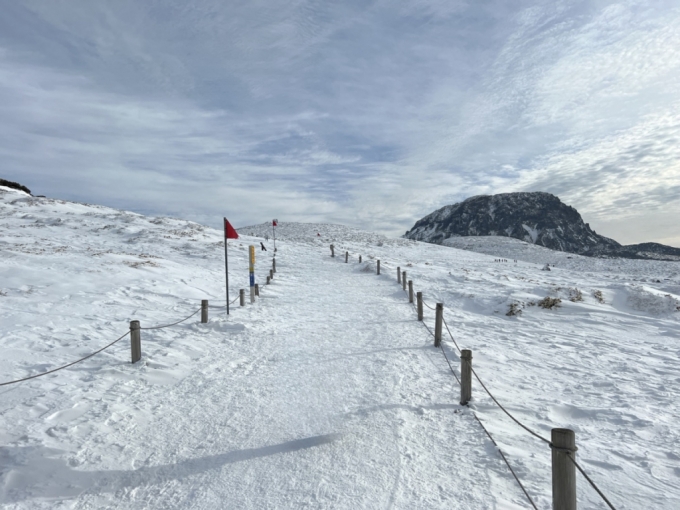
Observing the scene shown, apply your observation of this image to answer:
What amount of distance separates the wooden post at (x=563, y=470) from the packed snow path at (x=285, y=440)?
890 mm

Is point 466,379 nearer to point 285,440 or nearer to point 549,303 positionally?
point 285,440

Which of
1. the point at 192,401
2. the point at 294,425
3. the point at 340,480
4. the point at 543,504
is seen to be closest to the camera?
the point at 543,504

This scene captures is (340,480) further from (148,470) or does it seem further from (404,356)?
(404,356)

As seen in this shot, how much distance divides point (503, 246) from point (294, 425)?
67496 mm

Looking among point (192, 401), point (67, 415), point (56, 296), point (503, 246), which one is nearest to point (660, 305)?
point (192, 401)

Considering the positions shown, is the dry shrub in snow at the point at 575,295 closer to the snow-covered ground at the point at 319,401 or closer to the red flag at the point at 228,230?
the snow-covered ground at the point at 319,401

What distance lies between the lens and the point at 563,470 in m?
3.20

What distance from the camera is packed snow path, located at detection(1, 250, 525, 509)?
13.3ft

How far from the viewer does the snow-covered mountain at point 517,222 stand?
135375 millimetres

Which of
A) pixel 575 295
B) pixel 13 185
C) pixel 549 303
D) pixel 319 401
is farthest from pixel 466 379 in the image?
pixel 13 185

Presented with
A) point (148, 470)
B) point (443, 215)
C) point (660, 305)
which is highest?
point (443, 215)

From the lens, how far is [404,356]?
28.7ft

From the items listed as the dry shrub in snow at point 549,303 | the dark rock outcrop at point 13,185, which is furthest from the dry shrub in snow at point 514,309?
the dark rock outcrop at point 13,185

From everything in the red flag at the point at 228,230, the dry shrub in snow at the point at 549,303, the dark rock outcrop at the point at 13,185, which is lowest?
the dry shrub in snow at the point at 549,303
